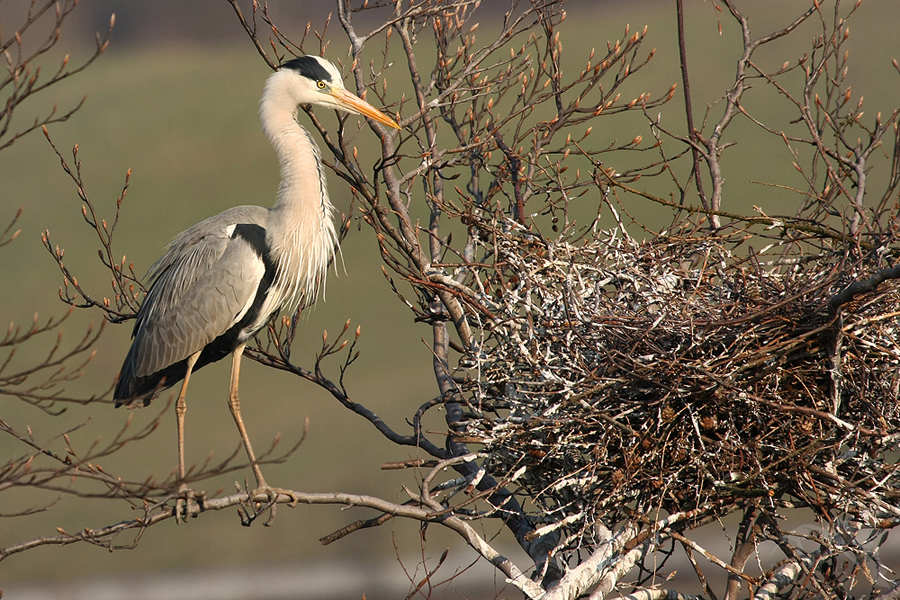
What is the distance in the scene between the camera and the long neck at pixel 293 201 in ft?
16.2

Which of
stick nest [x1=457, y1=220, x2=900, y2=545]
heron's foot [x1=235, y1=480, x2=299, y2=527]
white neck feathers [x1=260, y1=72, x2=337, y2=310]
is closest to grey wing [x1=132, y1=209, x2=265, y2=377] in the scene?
white neck feathers [x1=260, y1=72, x2=337, y2=310]

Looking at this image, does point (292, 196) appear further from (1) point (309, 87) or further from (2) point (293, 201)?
(1) point (309, 87)

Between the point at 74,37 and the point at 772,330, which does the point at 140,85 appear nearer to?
the point at 74,37

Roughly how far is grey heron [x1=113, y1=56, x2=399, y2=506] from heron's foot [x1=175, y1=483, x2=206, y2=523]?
121 centimetres

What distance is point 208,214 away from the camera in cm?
2753

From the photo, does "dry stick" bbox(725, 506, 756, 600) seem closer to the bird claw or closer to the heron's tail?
the bird claw

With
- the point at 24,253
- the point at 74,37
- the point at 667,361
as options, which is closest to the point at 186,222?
the point at 24,253

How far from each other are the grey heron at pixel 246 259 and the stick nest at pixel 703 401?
5.48 feet

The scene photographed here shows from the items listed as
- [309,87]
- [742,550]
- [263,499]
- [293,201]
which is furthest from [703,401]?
[309,87]

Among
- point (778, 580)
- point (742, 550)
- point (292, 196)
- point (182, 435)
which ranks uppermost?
point (292, 196)

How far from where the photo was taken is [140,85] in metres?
33.1

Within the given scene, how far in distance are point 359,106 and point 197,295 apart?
1357 millimetres

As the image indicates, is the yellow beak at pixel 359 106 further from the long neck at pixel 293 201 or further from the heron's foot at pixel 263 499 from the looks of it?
the heron's foot at pixel 263 499

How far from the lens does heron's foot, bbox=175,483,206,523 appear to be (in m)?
3.40
